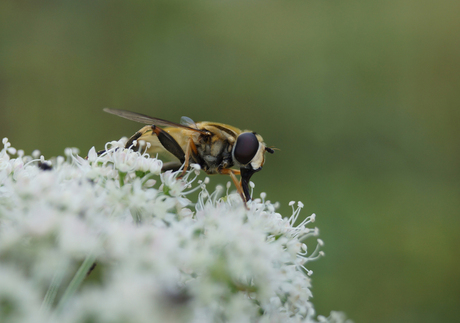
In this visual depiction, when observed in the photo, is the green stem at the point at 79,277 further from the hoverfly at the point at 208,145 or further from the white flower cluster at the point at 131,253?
the hoverfly at the point at 208,145

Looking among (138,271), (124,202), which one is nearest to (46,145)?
(124,202)

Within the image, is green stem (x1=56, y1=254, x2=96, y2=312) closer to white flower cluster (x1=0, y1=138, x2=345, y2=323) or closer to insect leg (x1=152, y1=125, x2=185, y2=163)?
white flower cluster (x1=0, y1=138, x2=345, y2=323)

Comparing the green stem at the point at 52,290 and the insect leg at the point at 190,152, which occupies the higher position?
the insect leg at the point at 190,152

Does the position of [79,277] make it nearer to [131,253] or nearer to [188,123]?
[131,253]

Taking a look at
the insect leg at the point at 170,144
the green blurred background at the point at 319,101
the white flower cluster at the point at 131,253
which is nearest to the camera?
the white flower cluster at the point at 131,253

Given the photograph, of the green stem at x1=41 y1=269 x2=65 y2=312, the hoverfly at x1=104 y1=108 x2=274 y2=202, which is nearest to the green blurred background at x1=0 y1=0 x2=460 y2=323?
the hoverfly at x1=104 y1=108 x2=274 y2=202

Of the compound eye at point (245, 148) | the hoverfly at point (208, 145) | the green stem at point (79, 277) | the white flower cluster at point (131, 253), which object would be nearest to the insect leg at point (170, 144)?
the hoverfly at point (208, 145)
